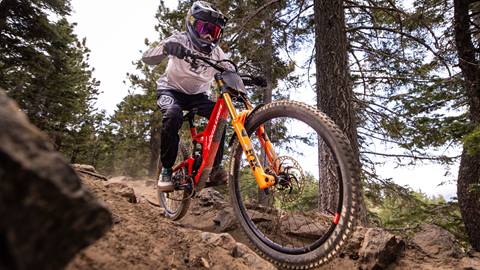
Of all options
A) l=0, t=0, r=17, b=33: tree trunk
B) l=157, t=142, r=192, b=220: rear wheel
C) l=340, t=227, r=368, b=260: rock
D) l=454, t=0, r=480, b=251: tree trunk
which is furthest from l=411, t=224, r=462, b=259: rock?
l=0, t=0, r=17, b=33: tree trunk

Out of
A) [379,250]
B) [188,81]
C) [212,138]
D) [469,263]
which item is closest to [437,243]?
[469,263]

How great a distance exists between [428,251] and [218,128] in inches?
111

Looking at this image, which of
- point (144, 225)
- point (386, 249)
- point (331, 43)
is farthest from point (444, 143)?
point (144, 225)

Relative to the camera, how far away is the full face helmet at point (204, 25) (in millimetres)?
3572

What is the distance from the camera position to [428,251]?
3.61m

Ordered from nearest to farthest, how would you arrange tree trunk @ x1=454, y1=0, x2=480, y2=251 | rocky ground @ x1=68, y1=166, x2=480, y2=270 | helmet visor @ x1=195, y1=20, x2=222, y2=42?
rocky ground @ x1=68, y1=166, x2=480, y2=270, helmet visor @ x1=195, y1=20, x2=222, y2=42, tree trunk @ x1=454, y1=0, x2=480, y2=251

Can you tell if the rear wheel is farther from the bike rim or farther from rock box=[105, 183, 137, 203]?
the bike rim

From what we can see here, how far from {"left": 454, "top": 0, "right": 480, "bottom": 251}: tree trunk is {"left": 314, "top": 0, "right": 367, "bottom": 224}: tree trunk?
2.13 m

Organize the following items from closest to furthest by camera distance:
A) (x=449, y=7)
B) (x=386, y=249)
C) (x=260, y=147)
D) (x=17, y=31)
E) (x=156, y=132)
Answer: (x=260, y=147)
(x=386, y=249)
(x=449, y=7)
(x=17, y=31)
(x=156, y=132)

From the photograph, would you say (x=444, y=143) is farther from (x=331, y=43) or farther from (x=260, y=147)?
(x=260, y=147)

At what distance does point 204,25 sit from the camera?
3676 millimetres

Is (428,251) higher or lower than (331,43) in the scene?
lower

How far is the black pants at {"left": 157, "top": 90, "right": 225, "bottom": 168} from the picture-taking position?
3688mm

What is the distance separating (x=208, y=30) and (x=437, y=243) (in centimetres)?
377
